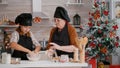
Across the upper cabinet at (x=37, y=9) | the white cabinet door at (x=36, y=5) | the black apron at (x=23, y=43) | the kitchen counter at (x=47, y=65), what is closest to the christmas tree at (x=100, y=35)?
the upper cabinet at (x=37, y=9)

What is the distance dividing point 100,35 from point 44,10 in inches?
66.8

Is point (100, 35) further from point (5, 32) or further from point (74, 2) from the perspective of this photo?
point (5, 32)

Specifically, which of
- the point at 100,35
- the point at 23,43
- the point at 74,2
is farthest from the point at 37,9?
the point at 23,43

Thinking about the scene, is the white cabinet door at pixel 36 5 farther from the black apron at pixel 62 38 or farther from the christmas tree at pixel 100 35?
the black apron at pixel 62 38

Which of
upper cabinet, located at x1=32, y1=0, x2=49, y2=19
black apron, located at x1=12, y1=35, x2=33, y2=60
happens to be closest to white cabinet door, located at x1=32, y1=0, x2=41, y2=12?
upper cabinet, located at x1=32, y1=0, x2=49, y2=19

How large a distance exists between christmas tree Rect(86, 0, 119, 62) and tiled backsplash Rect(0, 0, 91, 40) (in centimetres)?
101

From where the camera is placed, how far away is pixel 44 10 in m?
6.51

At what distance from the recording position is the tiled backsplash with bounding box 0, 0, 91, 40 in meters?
6.40

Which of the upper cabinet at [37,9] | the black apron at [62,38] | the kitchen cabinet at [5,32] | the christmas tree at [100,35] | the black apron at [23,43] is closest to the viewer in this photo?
the black apron at [62,38]

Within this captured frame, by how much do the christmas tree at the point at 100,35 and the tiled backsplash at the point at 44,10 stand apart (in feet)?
3.32

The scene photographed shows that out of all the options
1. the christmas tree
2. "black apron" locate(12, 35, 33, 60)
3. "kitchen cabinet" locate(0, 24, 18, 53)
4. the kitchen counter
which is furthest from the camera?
"kitchen cabinet" locate(0, 24, 18, 53)

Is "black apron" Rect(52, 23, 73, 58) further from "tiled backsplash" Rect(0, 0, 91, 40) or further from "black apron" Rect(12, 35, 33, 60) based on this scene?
"tiled backsplash" Rect(0, 0, 91, 40)

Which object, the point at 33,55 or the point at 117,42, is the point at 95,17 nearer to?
the point at 117,42

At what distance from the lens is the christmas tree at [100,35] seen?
5.41 meters
